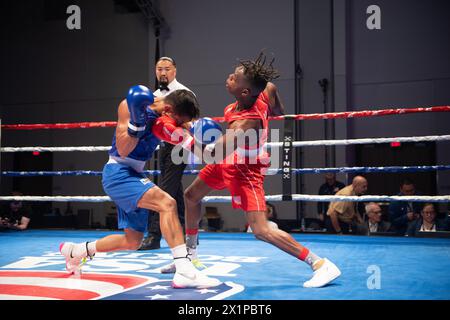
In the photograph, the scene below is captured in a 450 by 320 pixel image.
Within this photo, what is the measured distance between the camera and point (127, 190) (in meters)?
2.40

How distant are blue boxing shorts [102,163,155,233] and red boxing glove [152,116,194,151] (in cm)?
25

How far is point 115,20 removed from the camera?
30.8 ft

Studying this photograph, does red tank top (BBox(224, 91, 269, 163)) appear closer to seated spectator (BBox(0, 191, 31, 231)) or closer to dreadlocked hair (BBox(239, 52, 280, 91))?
dreadlocked hair (BBox(239, 52, 280, 91))

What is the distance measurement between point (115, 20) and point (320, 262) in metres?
8.11

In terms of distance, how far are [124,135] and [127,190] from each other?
0.88 feet

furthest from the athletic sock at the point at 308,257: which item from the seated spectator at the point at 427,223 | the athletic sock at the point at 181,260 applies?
the seated spectator at the point at 427,223

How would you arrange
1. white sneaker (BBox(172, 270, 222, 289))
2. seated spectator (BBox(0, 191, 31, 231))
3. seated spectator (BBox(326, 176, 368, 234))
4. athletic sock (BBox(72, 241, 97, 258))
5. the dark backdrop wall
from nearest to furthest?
white sneaker (BBox(172, 270, 222, 289)) → athletic sock (BBox(72, 241, 97, 258)) → seated spectator (BBox(326, 176, 368, 234)) → seated spectator (BBox(0, 191, 31, 231)) → the dark backdrop wall

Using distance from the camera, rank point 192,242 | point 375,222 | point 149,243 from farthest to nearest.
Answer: point 375,222
point 149,243
point 192,242

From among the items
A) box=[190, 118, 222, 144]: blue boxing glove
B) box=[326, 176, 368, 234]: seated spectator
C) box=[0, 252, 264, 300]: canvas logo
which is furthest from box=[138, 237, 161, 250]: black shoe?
box=[326, 176, 368, 234]: seated spectator

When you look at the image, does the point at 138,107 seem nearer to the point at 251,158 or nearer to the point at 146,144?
the point at 146,144

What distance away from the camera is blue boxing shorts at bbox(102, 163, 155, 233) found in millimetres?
2395

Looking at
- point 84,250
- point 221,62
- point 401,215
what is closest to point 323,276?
point 84,250
